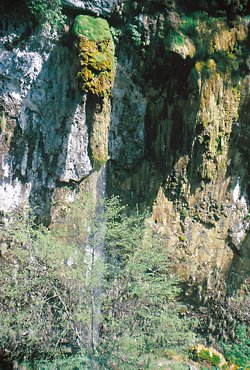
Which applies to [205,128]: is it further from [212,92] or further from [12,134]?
[12,134]

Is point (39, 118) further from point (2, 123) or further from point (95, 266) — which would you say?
point (95, 266)

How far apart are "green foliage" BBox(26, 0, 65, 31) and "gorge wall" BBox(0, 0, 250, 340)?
13 centimetres

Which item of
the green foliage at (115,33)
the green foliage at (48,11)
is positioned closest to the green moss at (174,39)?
the green foliage at (115,33)

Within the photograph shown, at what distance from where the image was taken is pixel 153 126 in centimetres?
891

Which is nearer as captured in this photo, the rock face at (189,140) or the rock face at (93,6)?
the rock face at (93,6)

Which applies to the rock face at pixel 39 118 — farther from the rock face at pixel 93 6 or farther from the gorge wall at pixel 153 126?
the rock face at pixel 93 6

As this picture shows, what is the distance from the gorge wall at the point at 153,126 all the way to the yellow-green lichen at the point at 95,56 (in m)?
0.16

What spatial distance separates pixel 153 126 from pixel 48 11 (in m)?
2.78

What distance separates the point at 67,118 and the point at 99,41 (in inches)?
54.7

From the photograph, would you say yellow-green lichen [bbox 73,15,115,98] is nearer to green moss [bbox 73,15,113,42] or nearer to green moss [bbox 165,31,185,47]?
green moss [bbox 73,15,113,42]

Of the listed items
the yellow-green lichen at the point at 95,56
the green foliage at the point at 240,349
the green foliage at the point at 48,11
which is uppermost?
the green foliage at the point at 48,11

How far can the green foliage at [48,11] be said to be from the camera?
761 centimetres

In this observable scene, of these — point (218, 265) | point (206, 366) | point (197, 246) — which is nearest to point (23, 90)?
point (197, 246)

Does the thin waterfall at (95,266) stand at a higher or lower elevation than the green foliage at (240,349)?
higher
